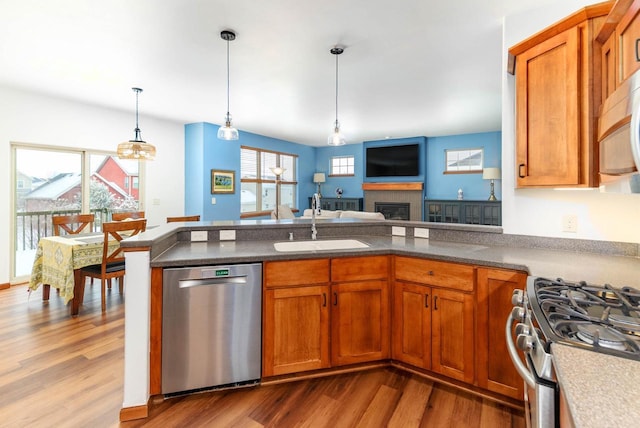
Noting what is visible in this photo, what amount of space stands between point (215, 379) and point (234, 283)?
0.60 metres

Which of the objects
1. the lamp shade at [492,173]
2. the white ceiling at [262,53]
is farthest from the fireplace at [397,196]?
the white ceiling at [262,53]

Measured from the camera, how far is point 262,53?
9.91 ft

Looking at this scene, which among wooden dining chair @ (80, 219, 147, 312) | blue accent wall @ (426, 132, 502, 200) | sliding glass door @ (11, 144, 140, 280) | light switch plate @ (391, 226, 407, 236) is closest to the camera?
light switch plate @ (391, 226, 407, 236)

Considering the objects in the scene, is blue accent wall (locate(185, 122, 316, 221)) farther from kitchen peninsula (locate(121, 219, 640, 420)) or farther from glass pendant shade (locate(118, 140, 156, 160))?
kitchen peninsula (locate(121, 219, 640, 420))

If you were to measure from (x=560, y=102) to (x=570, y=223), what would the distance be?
0.80 m

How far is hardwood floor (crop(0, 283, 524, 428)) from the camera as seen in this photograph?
5.61ft

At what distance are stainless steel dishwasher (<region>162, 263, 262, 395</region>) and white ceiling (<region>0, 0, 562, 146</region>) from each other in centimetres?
190

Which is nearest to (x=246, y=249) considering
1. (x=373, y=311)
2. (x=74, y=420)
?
(x=373, y=311)

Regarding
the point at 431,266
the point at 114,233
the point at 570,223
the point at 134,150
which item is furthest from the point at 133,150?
the point at 570,223

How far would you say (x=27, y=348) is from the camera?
2475 millimetres

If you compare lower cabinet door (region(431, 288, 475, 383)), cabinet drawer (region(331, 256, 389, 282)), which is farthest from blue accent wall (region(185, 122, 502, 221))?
lower cabinet door (region(431, 288, 475, 383))

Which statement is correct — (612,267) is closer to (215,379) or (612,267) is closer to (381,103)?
(215,379)

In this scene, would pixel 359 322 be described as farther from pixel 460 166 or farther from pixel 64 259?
pixel 460 166

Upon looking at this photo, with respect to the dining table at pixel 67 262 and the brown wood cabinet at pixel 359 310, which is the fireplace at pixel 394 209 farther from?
the dining table at pixel 67 262
